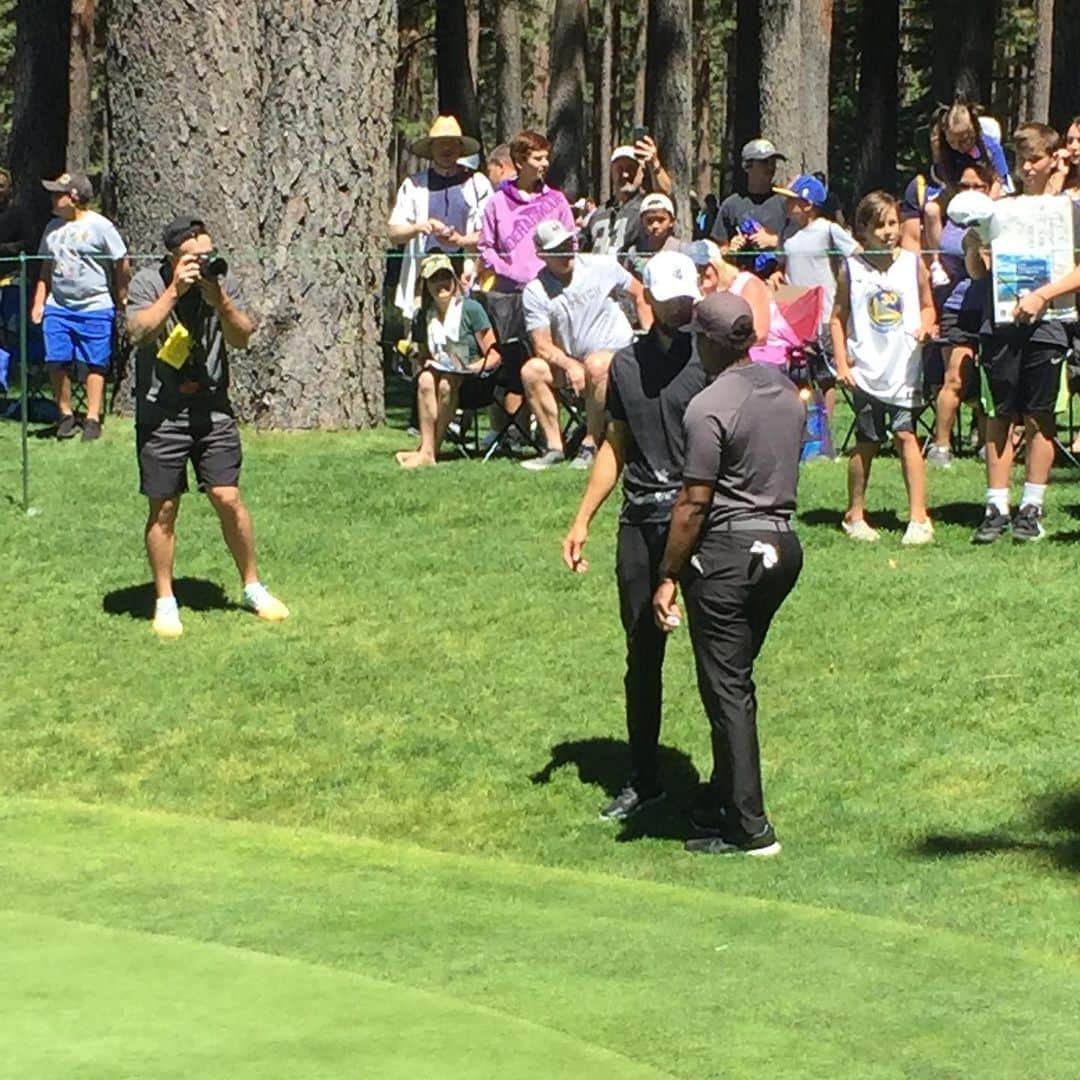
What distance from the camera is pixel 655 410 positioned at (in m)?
8.28

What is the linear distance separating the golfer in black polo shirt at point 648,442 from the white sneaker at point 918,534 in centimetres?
377

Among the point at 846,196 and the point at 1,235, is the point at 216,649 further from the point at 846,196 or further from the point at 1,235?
the point at 846,196

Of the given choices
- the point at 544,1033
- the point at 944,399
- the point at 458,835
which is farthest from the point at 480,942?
the point at 944,399

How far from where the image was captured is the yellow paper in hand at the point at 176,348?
10453mm

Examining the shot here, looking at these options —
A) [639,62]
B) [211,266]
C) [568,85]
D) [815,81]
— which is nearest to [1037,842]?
[211,266]

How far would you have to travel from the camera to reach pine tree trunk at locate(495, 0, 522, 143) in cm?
3734

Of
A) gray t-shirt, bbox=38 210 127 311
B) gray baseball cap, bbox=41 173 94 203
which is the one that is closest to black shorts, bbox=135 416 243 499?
gray t-shirt, bbox=38 210 127 311

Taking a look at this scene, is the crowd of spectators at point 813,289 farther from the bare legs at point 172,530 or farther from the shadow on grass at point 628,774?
the bare legs at point 172,530

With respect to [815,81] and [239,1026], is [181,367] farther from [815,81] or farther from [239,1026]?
[815,81]

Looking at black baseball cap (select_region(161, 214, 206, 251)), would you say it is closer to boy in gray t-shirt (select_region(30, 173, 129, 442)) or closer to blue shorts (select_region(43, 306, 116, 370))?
boy in gray t-shirt (select_region(30, 173, 129, 442))

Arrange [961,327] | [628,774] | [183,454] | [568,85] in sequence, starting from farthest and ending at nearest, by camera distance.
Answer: [568,85], [961,327], [183,454], [628,774]

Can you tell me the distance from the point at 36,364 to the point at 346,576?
7.15 metres

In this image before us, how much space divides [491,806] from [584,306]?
514 centimetres

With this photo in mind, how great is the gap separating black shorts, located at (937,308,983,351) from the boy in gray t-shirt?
5.79 meters
